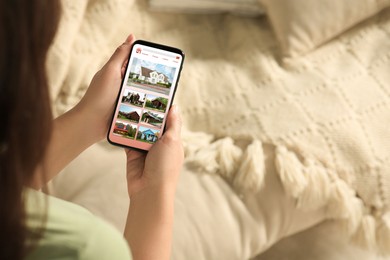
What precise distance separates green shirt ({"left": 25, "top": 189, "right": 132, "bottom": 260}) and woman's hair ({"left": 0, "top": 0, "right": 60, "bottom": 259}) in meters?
0.03

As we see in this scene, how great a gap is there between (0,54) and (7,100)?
0.13 feet

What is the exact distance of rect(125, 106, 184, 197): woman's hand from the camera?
76 cm

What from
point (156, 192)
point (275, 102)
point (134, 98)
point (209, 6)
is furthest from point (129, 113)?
point (209, 6)

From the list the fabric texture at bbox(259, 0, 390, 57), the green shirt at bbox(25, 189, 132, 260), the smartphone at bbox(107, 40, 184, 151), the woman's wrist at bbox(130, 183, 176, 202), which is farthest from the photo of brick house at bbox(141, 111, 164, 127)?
the fabric texture at bbox(259, 0, 390, 57)

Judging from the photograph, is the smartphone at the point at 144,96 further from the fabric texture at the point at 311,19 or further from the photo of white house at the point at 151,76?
the fabric texture at the point at 311,19

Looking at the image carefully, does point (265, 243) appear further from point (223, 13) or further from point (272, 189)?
point (223, 13)

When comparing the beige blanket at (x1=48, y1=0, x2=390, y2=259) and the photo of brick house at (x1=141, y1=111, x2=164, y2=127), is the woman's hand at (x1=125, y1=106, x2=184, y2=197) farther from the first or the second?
the beige blanket at (x1=48, y1=0, x2=390, y2=259)

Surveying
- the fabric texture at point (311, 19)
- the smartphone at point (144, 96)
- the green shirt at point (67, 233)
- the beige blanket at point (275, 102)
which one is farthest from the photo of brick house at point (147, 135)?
the fabric texture at point (311, 19)

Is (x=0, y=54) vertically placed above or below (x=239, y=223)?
above

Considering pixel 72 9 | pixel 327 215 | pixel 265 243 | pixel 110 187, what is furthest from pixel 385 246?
pixel 72 9

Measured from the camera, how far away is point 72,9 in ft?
3.45

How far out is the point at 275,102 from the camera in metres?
1.03

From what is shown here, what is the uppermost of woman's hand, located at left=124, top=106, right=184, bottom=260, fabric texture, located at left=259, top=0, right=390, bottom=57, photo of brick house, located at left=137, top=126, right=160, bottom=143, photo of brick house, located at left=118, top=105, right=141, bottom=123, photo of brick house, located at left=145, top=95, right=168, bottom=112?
fabric texture, located at left=259, top=0, right=390, bottom=57

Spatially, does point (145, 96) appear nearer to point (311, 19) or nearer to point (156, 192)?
point (156, 192)
